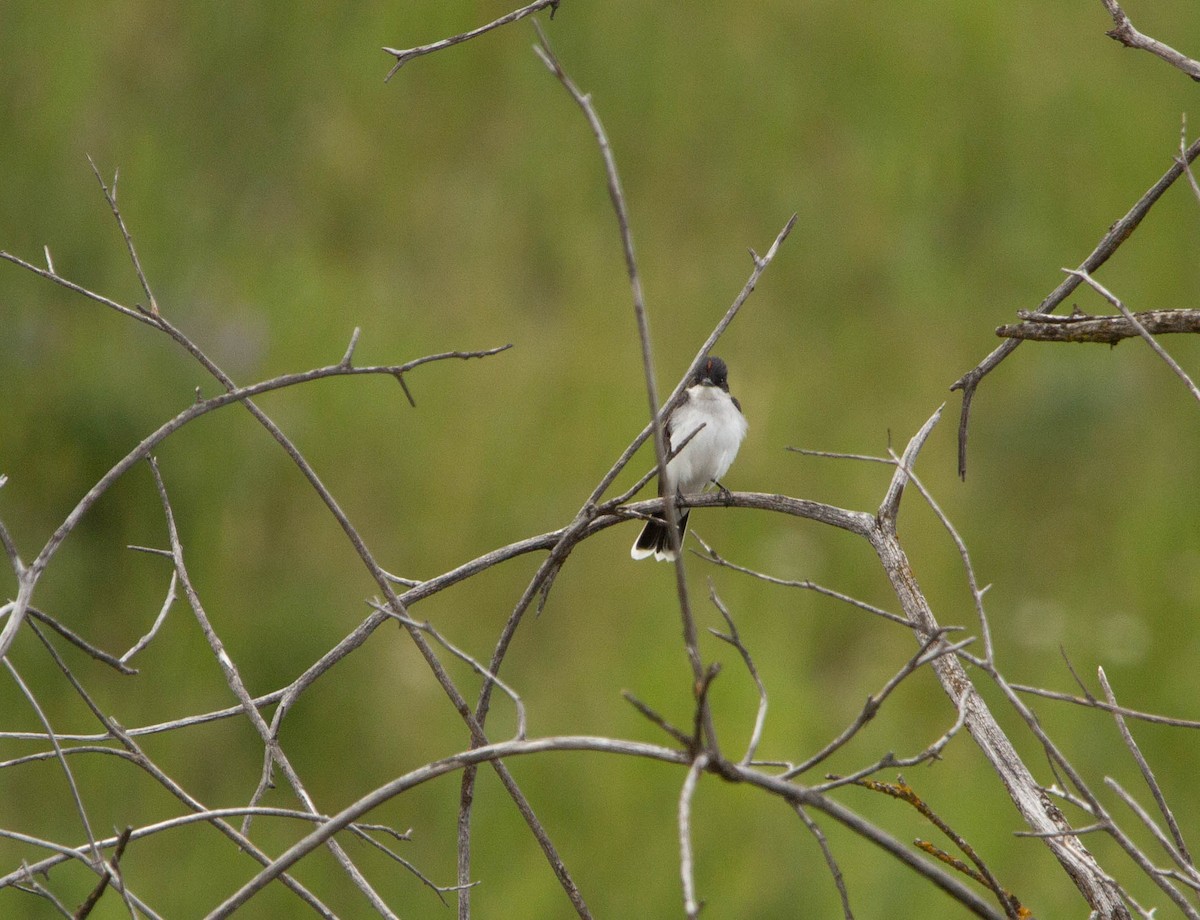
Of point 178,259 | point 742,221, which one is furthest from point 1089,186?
point 178,259

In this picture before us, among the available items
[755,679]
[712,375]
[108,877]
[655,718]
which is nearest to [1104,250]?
[755,679]

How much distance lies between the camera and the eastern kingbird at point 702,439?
4.90 meters

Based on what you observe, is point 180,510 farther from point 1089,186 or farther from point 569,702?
point 1089,186

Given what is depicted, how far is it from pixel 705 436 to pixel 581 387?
3.15 meters

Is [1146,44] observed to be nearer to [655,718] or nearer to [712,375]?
[655,718]

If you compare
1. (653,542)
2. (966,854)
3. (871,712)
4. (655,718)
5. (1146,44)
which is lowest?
(653,542)

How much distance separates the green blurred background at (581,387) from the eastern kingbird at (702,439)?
1515mm

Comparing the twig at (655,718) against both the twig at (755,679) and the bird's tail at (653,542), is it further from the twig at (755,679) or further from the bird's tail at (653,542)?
the bird's tail at (653,542)

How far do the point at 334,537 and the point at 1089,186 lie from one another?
5.65 metres

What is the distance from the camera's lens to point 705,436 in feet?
16.5

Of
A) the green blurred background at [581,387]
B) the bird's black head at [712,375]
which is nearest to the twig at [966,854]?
the bird's black head at [712,375]

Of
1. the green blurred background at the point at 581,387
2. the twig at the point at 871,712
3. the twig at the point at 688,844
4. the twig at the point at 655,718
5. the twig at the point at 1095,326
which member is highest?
the twig at the point at 1095,326

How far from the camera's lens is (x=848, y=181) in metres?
9.51

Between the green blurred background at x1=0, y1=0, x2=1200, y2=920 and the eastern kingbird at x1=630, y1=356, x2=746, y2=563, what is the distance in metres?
1.51
